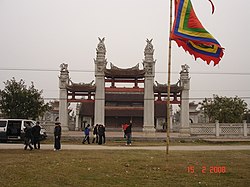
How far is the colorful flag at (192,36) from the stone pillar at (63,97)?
2407 cm

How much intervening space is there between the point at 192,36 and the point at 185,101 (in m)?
23.5

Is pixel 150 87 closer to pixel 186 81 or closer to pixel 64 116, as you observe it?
pixel 186 81

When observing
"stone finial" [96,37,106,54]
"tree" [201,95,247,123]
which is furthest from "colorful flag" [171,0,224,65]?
"tree" [201,95,247,123]

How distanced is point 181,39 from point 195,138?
67.6 ft

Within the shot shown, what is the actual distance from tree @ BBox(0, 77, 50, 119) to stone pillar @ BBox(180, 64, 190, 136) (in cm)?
1455

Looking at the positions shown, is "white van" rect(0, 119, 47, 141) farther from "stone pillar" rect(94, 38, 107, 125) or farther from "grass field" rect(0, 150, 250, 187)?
"grass field" rect(0, 150, 250, 187)

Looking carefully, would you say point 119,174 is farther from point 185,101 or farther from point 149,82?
point 185,101

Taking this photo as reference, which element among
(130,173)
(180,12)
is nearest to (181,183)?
(130,173)

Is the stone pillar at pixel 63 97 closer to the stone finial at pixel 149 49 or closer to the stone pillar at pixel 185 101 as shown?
the stone finial at pixel 149 49

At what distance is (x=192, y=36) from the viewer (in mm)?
12070

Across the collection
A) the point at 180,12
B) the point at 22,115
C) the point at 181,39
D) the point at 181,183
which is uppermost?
the point at 180,12

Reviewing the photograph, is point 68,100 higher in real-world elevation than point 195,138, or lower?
higher

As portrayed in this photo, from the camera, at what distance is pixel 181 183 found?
8961mm

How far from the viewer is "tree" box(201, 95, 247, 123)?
155 feet
